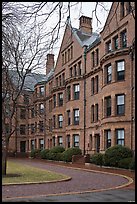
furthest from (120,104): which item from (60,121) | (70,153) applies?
(60,121)

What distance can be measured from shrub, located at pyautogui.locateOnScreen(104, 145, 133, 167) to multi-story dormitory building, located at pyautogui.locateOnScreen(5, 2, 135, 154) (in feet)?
4.26

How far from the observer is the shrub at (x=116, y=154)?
90.7ft

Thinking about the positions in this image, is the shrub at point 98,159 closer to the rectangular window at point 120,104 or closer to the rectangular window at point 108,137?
the rectangular window at point 108,137

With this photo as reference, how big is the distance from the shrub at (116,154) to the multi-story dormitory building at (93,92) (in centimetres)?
130

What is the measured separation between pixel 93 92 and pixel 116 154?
42.8 feet

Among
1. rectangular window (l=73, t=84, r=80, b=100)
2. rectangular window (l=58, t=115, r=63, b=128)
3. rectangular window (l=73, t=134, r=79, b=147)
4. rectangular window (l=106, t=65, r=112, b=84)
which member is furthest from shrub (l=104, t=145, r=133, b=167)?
rectangular window (l=58, t=115, r=63, b=128)

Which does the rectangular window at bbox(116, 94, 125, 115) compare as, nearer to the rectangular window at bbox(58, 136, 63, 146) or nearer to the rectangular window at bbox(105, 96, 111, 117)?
the rectangular window at bbox(105, 96, 111, 117)

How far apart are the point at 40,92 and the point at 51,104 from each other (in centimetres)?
579

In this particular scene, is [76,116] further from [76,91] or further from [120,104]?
[120,104]

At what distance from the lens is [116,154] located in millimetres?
27828

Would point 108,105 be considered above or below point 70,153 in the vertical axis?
above

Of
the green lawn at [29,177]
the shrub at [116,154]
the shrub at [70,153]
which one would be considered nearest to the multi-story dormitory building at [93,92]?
the shrub at [70,153]

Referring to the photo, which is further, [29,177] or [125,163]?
[125,163]

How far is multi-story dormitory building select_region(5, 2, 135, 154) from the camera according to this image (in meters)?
30.2
